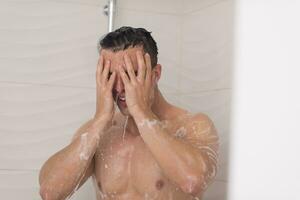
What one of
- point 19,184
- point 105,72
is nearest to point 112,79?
point 105,72

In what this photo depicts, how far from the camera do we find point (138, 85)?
1193 mm

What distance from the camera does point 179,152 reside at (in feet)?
3.74

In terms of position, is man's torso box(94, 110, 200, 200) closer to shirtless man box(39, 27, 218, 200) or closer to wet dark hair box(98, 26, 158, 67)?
shirtless man box(39, 27, 218, 200)

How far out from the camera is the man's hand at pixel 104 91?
1.22m

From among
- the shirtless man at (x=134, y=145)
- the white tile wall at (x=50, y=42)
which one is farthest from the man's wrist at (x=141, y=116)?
the white tile wall at (x=50, y=42)

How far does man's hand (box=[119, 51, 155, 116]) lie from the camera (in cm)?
119

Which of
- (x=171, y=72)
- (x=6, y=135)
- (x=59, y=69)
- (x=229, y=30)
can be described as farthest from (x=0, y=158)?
(x=229, y=30)

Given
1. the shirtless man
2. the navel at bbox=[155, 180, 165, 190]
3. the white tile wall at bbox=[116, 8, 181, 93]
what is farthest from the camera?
the white tile wall at bbox=[116, 8, 181, 93]

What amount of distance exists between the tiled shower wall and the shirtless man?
8.9 inches

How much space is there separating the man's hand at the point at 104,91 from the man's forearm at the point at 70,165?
0.03 meters

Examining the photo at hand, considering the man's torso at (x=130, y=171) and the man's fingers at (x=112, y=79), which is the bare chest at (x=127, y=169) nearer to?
the man's torso at (x=130, y=171)

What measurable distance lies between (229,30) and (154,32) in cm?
37

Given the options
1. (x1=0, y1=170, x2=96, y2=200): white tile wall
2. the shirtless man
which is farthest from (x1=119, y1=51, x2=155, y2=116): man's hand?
(x1=0, y1=170, x2=96, y2=200): white tile wall

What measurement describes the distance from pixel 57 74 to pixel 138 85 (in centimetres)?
51
